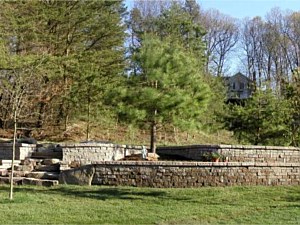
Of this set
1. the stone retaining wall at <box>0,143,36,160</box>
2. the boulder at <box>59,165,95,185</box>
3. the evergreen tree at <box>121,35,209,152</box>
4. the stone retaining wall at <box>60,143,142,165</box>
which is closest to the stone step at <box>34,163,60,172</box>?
the stone retaining wall at <box>60,143,142,165</box>

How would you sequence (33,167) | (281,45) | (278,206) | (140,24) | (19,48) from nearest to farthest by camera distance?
(278,206) → (33,167) → (19,48) → (140,24) → (281,45)

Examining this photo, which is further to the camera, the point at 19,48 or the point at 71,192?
the point at 19,48

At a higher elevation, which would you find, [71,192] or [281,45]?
[281,45]

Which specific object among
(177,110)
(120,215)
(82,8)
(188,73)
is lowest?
(120,215)

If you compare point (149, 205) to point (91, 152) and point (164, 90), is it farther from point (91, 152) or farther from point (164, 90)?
point (164, 90)

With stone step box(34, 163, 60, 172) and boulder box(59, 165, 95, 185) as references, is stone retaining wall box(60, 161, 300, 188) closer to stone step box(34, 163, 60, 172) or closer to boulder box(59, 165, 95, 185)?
boulder box(59, 165, 95, 185)

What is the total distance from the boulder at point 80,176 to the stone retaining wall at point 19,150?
110 inches

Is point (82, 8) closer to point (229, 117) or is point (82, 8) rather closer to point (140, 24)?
point (229, 117)

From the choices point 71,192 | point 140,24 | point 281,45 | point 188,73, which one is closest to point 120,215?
point 71,192

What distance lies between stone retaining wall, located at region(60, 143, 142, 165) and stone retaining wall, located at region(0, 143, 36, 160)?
935 mm

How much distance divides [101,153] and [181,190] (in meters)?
4.15

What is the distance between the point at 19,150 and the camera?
1283cm

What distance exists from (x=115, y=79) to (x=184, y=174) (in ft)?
29.6

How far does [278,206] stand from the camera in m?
8.12
